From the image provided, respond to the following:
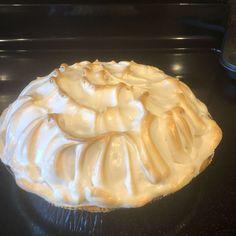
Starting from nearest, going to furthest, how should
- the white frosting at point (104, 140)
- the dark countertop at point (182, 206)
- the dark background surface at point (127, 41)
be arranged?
1. the white frosting at point (104, 140)
2. the dark countertop at point (182, 206)
3. the dark background surface at point (127, 41)

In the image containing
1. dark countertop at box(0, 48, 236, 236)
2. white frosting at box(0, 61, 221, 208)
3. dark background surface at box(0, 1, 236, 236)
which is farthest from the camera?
dark background surface at box(0, 1, 236, 236)

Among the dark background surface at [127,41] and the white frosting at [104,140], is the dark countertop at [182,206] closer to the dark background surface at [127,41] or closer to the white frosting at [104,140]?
the dark background surface at [127,41]

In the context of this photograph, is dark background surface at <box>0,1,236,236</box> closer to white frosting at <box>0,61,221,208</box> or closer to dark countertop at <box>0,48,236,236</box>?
dark countertop at <box>0,48,236,236</box>

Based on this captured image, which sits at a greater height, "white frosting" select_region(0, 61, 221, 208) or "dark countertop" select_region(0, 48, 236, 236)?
"white frosting" select_region(0, 61, 221, 208)

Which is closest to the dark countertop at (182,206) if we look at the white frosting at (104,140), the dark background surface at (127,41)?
the dark background surface at (127,41)

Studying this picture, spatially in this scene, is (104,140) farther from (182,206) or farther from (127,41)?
(127,41)

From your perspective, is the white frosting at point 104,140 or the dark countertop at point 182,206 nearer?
the white frosting at point 104,140

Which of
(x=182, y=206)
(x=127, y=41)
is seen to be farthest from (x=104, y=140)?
(x=127, y=41)

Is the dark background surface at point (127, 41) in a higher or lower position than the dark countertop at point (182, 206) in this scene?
higher

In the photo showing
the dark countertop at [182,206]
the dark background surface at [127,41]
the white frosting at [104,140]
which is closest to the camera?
the white frosting at [104,140]

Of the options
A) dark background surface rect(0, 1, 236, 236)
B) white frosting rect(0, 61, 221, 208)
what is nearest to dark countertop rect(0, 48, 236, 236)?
dark background surface rect(0, 1, 236, 236)
